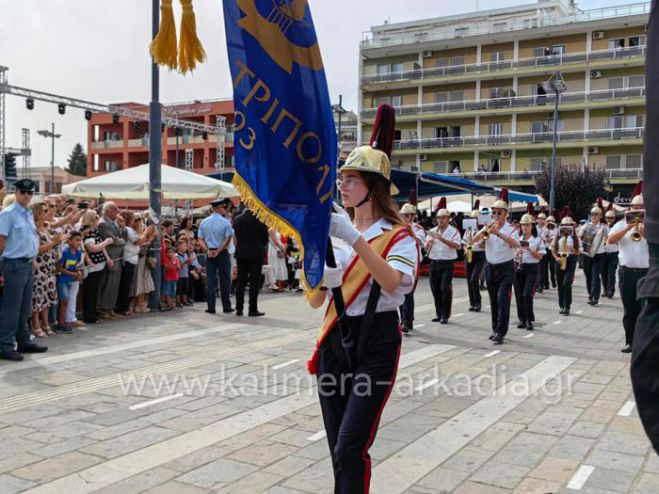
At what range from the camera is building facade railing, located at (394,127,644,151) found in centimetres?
5109

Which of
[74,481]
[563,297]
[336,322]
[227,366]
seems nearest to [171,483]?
[74,481]

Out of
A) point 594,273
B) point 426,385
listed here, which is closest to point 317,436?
point 426,385

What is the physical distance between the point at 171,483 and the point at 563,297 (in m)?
10.7

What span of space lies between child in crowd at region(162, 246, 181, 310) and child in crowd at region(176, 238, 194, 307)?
1.07ft

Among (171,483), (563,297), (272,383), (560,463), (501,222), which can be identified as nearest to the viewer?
(171,483)

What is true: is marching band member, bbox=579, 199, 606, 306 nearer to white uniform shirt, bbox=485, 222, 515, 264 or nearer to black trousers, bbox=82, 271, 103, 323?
white uniform shirt, bbox=485, 222, 515, 264

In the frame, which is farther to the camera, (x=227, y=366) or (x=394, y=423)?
(x=227, y=366)

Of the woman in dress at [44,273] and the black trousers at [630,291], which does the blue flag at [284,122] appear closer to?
the black trousers at [630,291]

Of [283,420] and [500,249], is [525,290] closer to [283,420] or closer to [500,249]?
[500,249]

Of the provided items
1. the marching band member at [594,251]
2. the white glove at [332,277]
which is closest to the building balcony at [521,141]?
the marching band member at [594,251]

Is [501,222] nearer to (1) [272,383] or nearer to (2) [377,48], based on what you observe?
(1) [272,383]

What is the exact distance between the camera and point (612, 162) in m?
51.9

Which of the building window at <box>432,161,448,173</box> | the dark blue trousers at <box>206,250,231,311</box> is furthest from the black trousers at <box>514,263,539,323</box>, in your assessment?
the building window at <box>432,161,448,173</box>

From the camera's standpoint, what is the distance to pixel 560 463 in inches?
181
